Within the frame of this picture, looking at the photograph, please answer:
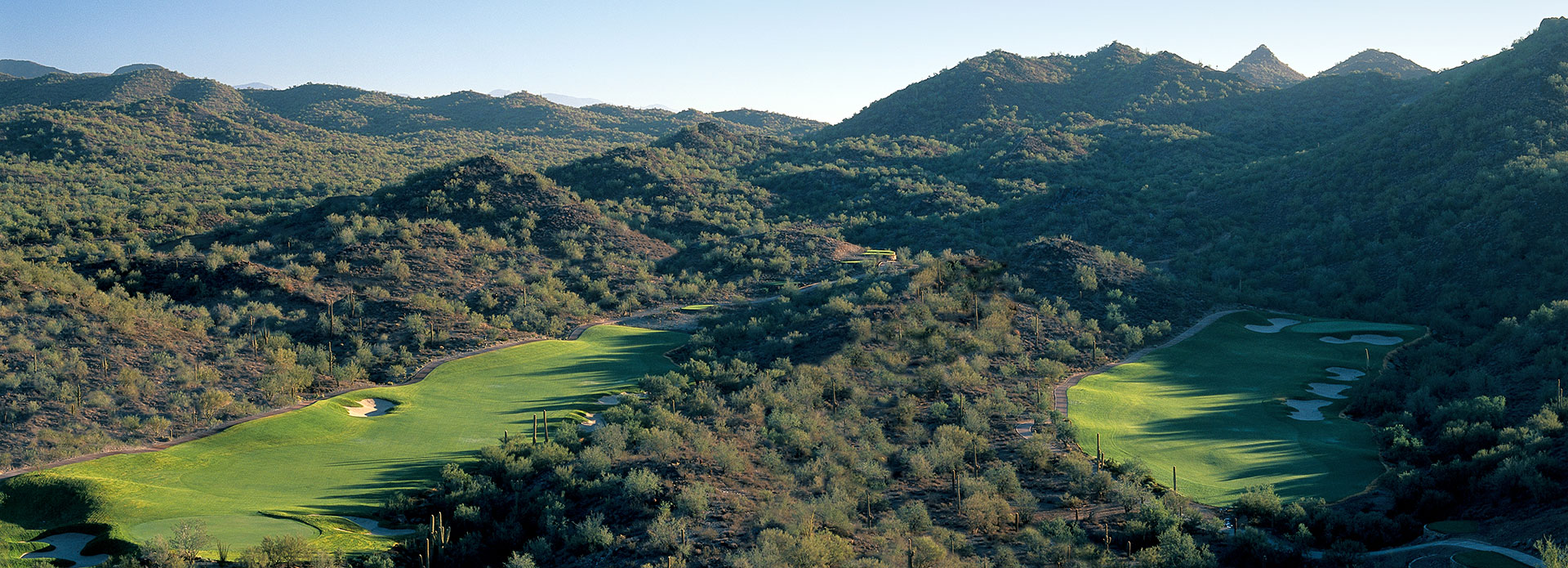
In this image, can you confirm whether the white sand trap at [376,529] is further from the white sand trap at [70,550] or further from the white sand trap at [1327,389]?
the white sand trap at [1327,389]

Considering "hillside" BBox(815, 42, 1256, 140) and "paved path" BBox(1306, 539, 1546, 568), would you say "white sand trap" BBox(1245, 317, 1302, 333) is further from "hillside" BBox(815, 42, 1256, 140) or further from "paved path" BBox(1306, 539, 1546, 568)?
"hillside" BBox(815, 42, 1256, 140)

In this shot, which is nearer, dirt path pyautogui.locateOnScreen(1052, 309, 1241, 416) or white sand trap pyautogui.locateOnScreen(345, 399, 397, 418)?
white sand trap pyautogui.locateOnScreen(345, 399, 397, 418)

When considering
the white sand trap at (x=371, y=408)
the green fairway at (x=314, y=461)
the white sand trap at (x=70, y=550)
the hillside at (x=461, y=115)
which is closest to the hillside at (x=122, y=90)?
the hillside at (x=461, y=115)

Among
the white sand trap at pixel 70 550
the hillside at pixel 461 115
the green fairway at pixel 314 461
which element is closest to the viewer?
the white sand trap at pixel 70 550

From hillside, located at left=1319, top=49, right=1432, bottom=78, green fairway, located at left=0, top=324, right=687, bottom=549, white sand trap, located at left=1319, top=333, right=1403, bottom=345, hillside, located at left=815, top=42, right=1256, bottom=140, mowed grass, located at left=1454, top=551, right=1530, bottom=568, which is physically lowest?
mowed grass, located at left=1454, top=551, right=1530, bottom=568

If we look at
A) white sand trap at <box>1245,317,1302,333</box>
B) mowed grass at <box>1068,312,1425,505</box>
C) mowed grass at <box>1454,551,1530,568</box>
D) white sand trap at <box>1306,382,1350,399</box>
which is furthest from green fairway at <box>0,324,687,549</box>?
white sand trap at <box>1245,317,1302,333</box>

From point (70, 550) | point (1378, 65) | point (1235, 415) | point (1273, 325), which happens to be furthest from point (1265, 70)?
point (70, 550)

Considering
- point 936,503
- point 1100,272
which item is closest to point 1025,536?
point 936,503

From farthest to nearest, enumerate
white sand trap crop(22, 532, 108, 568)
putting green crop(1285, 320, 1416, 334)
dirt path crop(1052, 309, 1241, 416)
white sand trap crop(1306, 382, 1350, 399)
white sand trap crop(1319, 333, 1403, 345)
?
putting green crop(1285, 320, 1416, 334)
white sand trap crop(1319, 333, 1403, 345)
white sand trap crop(1306, 382, 1350, 399)
dirt path crop(1052, 309, 1241, 416)
white sand trap crop(22, 532, 108, 568)
